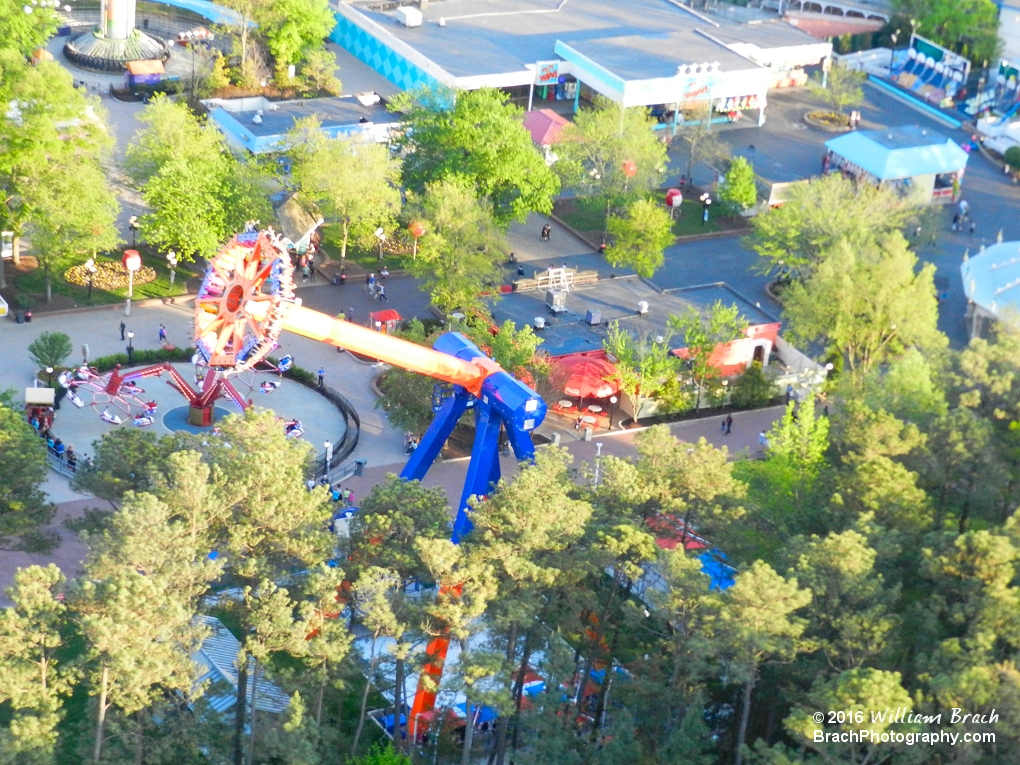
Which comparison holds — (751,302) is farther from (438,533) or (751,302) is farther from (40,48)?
(40,48)

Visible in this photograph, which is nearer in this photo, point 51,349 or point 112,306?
point 51,349

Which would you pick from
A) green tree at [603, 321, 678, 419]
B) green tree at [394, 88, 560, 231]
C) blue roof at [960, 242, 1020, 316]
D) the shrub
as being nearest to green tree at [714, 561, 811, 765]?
green tree at [603, 321, 678, 419]

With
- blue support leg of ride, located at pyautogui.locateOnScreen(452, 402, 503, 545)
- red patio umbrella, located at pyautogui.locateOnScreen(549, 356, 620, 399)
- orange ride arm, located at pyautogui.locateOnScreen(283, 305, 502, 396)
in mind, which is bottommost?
red patio umbrella, located at pyautogui.locateOnScreen(549, 356, 620, 399)

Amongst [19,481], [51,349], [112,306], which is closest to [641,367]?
[51,349]

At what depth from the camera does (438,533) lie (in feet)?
175

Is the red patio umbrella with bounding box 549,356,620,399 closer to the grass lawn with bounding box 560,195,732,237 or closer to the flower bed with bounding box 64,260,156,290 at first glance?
the grass lawn with bounding box 560,195,732,237

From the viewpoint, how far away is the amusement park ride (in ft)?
181

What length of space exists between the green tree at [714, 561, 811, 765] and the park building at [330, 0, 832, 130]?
5907 centimetres

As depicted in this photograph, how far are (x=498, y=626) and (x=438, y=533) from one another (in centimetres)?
384

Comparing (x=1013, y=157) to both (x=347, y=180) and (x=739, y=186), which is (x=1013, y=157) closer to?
(x=739, y=186)

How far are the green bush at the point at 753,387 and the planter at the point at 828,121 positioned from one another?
36.8 metres

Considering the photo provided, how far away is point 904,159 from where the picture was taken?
10112cm

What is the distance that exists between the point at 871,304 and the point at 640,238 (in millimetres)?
14611

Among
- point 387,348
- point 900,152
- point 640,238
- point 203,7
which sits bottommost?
point 203,7
